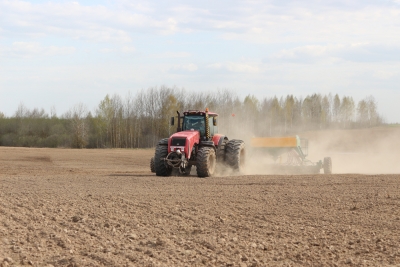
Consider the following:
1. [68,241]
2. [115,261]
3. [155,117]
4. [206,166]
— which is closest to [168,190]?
[206,166]

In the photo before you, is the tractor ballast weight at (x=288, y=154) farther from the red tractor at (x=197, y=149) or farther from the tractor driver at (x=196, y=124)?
the tractor driver at (x=196, y=124)

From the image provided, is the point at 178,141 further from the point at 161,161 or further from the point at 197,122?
the point at 197,122

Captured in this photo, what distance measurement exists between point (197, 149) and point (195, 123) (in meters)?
1.08

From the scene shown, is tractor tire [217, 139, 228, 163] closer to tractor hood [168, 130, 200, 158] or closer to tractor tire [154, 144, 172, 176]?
tractor hood [168, 130, 200, 158]

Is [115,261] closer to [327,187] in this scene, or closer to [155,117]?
[327,187]

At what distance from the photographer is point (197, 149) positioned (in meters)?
20.3

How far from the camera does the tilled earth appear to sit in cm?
797

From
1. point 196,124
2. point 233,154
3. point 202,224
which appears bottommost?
point 202,224

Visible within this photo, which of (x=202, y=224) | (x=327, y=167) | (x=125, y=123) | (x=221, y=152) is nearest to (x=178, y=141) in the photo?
(x=221, y=152)

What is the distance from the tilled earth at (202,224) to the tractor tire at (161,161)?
8.00 ft

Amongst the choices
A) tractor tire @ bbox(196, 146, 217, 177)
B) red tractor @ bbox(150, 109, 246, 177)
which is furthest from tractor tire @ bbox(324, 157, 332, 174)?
tractor tire @ bbox(196, 146, 217, 177)

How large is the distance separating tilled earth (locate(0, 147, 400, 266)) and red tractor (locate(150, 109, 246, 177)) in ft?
7.18

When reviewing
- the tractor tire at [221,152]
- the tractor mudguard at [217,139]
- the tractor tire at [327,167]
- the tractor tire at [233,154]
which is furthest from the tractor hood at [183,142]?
the tractor tire at [327,167]

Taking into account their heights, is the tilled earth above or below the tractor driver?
below
